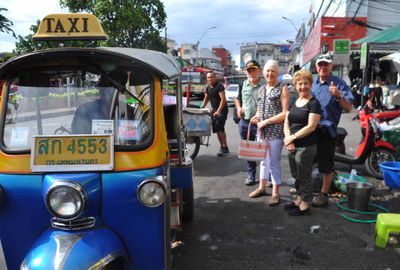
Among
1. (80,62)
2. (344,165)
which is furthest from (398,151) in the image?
(80,62)

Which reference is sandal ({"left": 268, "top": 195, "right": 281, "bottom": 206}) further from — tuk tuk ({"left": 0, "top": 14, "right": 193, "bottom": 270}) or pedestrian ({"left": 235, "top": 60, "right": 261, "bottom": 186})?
tuk tuk ({"left": 0, "top": 14, "right": 193, "bottom": 270})

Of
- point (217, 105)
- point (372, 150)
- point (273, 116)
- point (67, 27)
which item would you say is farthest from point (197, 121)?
point (67, 27)

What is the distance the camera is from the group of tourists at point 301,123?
4.47 m

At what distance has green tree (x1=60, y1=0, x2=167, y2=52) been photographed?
20891 millimetres

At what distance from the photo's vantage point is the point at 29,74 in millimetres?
2688

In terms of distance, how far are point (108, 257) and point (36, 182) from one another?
2.29 ft

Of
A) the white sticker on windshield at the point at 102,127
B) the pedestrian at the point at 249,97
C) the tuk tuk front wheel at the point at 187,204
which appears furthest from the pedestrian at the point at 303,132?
the white sticker on windshield at the point at 102,127

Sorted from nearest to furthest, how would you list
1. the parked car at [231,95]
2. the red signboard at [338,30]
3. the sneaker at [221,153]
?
1. the sneaker at [221,153]
2. the red signboard at [338,30]
3. the parked car at [231,95]

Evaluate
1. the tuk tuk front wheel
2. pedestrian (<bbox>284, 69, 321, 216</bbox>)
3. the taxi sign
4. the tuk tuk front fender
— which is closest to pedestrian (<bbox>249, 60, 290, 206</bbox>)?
pedestrian (<bbox>284, 69, 321, 216</bbox>)

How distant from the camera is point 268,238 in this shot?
4113mm

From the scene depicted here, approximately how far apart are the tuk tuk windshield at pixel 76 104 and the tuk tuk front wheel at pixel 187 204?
71.4 inches

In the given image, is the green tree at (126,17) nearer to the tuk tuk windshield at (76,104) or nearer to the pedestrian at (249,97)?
the pedestrian at (249,97)

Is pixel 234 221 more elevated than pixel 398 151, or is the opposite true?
pixel 398 151

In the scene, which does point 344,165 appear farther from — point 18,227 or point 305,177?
point 18,227
